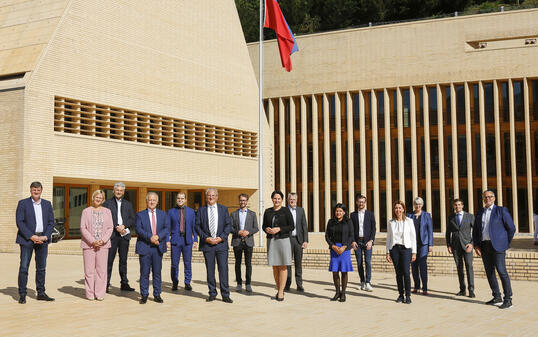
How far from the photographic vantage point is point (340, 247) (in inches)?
384

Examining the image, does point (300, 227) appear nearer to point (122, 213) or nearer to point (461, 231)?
point (461, 231)

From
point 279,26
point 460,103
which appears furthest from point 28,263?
point 460,103

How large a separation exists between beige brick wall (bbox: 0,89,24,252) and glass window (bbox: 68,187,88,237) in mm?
4591

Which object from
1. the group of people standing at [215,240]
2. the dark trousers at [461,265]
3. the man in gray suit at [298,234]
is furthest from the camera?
the man in gray suit at [298,234]

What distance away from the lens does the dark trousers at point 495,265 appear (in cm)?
911

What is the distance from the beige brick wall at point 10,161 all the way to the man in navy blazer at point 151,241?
42.6 ft

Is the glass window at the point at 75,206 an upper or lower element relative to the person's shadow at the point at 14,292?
upper

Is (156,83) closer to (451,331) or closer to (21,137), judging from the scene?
(21,137)

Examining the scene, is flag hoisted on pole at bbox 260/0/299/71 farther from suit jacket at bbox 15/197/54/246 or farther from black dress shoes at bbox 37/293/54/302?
black dress shoes at bbox 37/293/54/302

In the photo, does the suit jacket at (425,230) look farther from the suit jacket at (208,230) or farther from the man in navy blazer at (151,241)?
the man in navy blazer at (151,241)

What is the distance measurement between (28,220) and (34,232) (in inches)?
7.9

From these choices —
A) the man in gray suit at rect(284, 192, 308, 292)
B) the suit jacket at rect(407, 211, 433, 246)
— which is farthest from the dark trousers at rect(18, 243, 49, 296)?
the suit jacket at rect(407, 211, 433, 246)

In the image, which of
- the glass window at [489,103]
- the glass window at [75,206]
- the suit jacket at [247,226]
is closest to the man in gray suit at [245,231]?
the suit jacket at [247,226]

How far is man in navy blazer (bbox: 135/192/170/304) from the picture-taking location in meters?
9.40
